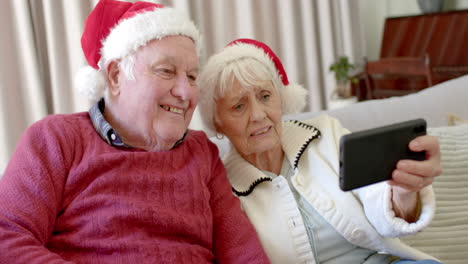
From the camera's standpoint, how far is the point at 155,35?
120cm

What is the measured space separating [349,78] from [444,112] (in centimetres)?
137

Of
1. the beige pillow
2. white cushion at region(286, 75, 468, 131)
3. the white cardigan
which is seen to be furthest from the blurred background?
the beige pillow

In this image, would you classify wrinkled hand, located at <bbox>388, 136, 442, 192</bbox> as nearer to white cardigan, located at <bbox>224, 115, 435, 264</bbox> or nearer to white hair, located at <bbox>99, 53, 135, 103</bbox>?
white cardigan, located at <bbox>224, 115, 435, 264</bbox>

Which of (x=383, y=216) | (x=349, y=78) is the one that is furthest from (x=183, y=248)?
(x=349, y=78)

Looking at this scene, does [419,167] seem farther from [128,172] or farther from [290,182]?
[128,172]

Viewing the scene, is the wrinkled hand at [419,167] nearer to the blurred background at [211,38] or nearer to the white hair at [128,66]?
the white hair at [128,66]

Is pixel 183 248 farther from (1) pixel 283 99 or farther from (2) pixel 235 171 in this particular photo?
(1) pixel 283 99

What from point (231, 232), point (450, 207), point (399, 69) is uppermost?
point (399, 69)

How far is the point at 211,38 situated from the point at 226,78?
177cm

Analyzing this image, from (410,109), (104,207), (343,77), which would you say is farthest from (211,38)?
(104,207)

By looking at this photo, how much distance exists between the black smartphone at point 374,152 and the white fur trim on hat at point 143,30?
53 cm

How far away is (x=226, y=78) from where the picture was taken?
54.1 inches

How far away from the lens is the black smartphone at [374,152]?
3.21 ft

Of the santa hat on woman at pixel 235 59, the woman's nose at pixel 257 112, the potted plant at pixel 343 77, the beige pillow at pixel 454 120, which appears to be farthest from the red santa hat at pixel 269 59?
the potted plant at pixel 343 77
